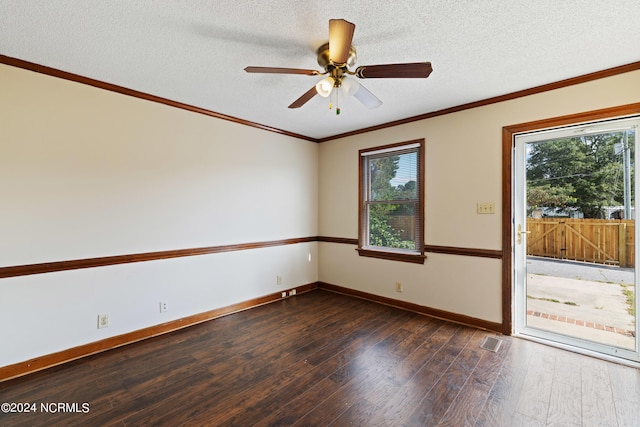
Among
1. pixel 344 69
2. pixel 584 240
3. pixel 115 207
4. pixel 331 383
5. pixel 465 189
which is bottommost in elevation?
pixel 331 383

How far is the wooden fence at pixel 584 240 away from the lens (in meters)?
2.44

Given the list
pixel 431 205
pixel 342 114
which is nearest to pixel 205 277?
pixel 342 114

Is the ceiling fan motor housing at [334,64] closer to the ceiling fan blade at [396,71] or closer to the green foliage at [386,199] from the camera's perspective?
the ceiling fan blade at [396,71]

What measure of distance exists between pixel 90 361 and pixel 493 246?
3.92m

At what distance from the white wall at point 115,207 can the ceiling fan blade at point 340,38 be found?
215 cm

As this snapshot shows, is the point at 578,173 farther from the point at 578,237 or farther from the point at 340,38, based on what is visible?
the point at 340,38

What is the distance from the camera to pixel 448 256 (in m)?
3.34

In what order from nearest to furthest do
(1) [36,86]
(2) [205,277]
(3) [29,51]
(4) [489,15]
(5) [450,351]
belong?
1. (4) [489,15]
2. (3) [29,51]
3. (1) [36,86]
4. (5) [450,351]
5. (2) [205,277]

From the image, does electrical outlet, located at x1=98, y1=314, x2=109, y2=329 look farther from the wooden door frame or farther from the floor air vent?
the wooden door frame

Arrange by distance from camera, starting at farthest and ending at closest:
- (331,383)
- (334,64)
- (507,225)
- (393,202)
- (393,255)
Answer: (393,202)
(393,255)
(507,225)
(331,383)
(334,64)

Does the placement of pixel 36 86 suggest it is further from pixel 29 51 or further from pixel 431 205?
pixel 431 205

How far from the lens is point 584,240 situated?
2635mm

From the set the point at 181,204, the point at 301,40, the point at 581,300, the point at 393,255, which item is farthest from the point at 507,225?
the point at 181,204

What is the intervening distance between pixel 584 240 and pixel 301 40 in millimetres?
3019
